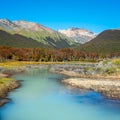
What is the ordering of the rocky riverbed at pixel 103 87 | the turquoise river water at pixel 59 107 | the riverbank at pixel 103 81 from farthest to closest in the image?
the riverbank at pixel 103 81
the rocky riverbed at pixel 103 87
the turquoise river water at pixel 59 107

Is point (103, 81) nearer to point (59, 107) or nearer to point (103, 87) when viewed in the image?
point (103, 87)

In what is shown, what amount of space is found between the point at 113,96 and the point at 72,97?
1033 centimetres

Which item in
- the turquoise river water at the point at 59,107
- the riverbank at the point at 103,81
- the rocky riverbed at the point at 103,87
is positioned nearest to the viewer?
the turquoise river water at the point at 59,107

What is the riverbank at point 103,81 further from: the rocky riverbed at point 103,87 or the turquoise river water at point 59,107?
the turquoise river water at point 59,107

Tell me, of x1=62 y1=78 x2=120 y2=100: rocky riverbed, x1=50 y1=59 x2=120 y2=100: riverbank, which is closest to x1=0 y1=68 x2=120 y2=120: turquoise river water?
x1=62 y1=78 x2=120 y2=100: rocky riverbed

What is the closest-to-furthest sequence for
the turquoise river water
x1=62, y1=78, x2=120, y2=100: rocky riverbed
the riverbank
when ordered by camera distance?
1. the turquoise river water
2. x1=62, y1=78, x2=120, y2=100: rocky riverbed
3. the riverbank

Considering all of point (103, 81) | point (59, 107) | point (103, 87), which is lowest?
point (59, 107)

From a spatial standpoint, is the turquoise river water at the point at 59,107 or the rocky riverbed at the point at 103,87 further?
the rocky riverbed at the point at 103,87

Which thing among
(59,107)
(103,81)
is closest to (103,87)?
(103,81)

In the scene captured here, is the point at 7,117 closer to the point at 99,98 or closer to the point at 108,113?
the point at 108,113

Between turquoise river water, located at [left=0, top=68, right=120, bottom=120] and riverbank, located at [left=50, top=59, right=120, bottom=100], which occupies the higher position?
riverbank, located at [left=50, top=59, right=120, bottom=100]

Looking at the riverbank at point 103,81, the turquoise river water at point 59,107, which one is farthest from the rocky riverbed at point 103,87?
the turquoise river water at point 59,107

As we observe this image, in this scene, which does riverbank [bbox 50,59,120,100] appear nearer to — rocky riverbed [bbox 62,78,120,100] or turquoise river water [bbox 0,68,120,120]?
rocky riverbed [bbox 62,78,120,100]

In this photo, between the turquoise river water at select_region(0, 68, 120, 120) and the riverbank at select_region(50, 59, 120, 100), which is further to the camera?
the riverbank at select_region(50, 59, 120, 100)
